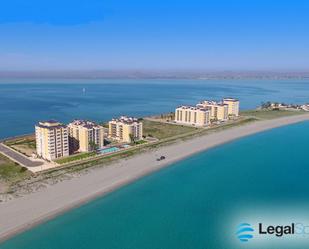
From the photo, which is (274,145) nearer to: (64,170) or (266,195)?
(266,195)

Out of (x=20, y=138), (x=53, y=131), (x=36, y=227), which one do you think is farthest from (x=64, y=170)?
(x=20, y=138)

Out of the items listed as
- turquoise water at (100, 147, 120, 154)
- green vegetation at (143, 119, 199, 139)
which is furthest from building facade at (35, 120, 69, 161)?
green vegetation at (143, 119, 199, 139)

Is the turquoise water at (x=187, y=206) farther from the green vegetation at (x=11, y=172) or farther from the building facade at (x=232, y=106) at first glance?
the building facade at (x=232, y=106)

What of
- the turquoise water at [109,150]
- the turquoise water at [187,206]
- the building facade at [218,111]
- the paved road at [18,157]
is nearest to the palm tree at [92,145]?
the turquoise water at [109,150]

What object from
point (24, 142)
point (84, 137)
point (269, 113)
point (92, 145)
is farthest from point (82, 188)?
point (269, 113)

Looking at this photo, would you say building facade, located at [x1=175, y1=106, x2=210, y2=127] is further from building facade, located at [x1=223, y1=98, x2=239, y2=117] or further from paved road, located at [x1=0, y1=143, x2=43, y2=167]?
paved road, located at [x1=0, y1=143, x2=43, y2=167]

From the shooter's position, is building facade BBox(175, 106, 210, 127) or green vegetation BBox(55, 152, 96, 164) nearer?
green vegetation BBox(55, 152, 96, 164)
